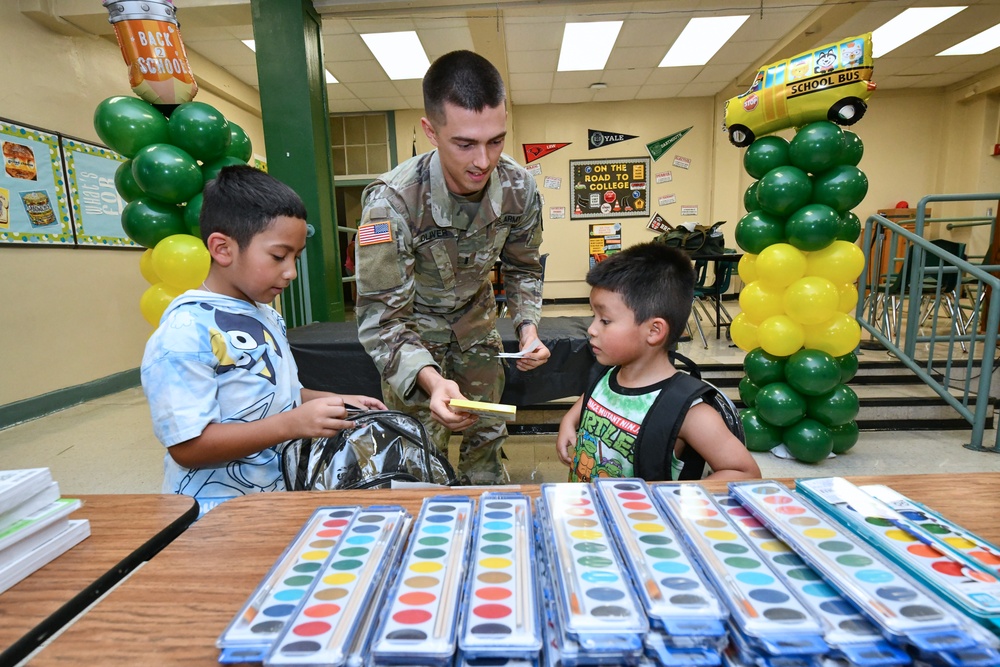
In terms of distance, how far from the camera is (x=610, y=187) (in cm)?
830

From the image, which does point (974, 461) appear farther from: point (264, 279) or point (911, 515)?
point (264, 279)

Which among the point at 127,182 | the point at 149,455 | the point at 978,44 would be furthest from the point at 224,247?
the point at 978,44

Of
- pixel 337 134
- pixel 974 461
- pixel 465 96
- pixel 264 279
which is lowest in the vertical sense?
pixel 974 461

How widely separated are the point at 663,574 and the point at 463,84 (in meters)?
1.19

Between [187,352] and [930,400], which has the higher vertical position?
[187,352]

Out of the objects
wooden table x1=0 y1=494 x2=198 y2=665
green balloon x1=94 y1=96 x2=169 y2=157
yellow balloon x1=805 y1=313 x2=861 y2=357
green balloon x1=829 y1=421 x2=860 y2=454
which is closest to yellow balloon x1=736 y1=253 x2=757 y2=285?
yellow balloon x1=805 y1=313 x2=861 y2=357

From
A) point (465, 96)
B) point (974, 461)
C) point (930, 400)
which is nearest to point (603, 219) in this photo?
point (930, 400)

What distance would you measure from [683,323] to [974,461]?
2589 millimetres

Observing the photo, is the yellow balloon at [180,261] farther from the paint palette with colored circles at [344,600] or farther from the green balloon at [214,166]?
the paint palette with colored circles at [344,600]

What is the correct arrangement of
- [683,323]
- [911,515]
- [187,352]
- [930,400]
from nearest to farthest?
[911,515] → [187,352] → [683,323] → [930,400]

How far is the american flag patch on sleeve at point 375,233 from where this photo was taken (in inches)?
56.4

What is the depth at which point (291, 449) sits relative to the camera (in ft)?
3.43

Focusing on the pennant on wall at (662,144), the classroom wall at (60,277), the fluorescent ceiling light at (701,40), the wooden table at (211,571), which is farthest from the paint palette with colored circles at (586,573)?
the pennant on wall at (662,144)

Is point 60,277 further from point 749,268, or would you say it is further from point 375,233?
point 749,268
